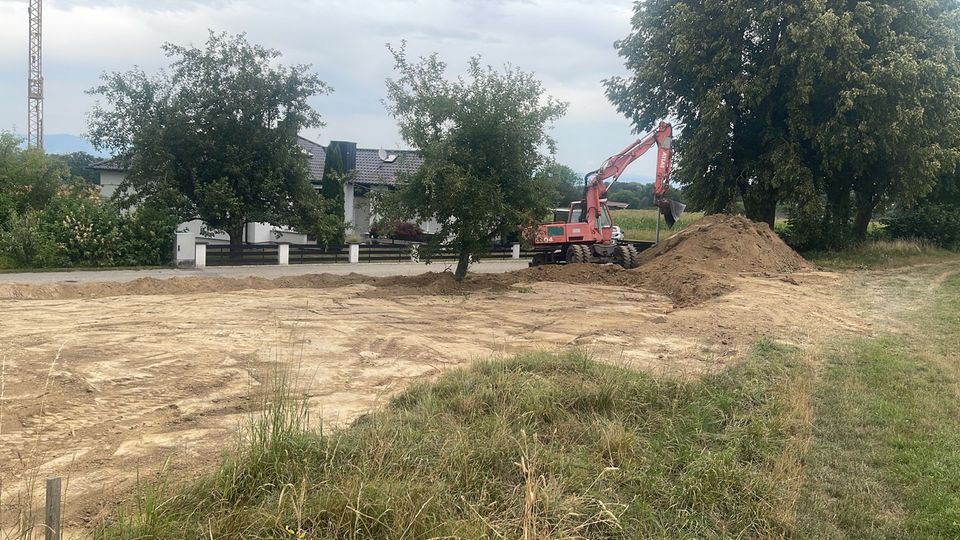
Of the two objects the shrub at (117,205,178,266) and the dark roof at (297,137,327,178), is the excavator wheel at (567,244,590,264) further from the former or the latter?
the dark roof at (297,137,327,178)

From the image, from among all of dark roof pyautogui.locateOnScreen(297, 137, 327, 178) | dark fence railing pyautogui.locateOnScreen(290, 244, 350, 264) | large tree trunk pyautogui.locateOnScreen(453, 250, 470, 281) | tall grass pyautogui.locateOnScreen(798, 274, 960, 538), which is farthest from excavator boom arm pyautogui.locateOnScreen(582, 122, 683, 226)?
dark roof pyautogui.locateOnScreen(297, 137, 327, 178)

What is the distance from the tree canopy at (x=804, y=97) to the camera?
23.4m

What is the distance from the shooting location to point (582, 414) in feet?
18.8

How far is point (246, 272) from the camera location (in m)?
21.3

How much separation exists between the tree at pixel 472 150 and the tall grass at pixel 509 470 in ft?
32.6

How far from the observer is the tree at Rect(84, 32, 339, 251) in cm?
2162

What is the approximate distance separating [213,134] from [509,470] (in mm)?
20423

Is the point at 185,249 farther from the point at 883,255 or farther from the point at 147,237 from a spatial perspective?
the point at 883,255

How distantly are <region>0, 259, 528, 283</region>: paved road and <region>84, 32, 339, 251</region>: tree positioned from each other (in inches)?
75.6

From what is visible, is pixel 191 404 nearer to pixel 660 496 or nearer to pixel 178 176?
pixel 660 496

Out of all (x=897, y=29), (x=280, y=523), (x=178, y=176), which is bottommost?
(x=280, y=523)

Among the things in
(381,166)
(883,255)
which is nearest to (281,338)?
(883,255)

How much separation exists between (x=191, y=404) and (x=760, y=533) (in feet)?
16.7

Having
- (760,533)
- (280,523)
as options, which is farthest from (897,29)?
(280,523)
